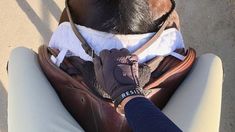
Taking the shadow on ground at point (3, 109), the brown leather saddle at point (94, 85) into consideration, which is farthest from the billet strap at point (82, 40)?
the shadow on ground at point (3, 109)

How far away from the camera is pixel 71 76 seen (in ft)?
4.64

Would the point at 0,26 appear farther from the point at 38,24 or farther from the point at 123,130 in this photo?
the point at 123,130

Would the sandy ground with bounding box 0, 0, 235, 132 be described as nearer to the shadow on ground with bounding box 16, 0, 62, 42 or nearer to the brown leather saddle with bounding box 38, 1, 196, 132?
the shadow on ground with bounding box 16, 0, 62, 42

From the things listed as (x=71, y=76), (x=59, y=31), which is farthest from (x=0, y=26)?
(x=71, y=76)

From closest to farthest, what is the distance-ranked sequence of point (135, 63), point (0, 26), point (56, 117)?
point (135, 63)
point (56, 117)
point (0, 26)

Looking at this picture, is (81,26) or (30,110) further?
(81,26)

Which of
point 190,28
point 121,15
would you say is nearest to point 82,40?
point 121,15

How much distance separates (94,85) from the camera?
4.41 feet

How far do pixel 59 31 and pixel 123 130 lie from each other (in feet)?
1.28

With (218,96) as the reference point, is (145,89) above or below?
above

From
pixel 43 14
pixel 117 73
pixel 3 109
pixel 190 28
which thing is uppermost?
pixel 117 73

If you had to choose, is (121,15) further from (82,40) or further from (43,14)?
(43,14)

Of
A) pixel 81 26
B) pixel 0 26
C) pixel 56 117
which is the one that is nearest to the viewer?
pixel 56 117

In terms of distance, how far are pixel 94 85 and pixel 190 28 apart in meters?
1.03
